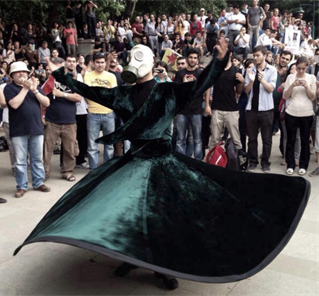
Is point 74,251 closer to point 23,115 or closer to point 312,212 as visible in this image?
point 23,115

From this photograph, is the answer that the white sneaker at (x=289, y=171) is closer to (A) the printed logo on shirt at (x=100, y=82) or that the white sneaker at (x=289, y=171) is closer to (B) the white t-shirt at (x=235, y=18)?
(A) the printed logo on shirt at (x=100, y=82)

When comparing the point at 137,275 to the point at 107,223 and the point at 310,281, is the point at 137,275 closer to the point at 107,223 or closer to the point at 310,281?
the point at 107,223

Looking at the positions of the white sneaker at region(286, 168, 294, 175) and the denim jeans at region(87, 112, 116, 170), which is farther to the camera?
the white sneaker at region(286, 168, 294, 175)

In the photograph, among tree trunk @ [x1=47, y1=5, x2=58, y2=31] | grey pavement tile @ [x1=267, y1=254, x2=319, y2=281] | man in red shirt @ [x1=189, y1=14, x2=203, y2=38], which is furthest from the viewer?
tree trunk @ [x1=47, y1=5, x2=58, y2=31]

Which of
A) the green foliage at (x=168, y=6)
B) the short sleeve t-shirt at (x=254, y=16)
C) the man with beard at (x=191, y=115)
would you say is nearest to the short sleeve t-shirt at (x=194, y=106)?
the man with beard at (x=191, y=115)

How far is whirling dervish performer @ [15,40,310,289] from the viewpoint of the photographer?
276cm

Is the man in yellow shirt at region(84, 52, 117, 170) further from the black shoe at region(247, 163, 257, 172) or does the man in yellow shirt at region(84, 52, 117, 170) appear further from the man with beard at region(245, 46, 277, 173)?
the black shoe at region(247, 163, 257, 172)

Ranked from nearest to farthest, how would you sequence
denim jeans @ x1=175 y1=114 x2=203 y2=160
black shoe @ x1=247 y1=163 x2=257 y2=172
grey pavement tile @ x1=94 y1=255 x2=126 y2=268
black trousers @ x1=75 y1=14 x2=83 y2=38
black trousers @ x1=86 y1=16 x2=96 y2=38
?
grey pavement tile @ x1=94 y1=255 x2=126 y2=268
denim jeans @ x1=175 y1=114 x2=203 y2=160
black shoe @ x1=247 y1=163 x2=257 y2=172
black trousers @ x1=86 y1=16 x2=96 y2=38
black trousers @ x1=75 y1=14 x2=83 y2=38

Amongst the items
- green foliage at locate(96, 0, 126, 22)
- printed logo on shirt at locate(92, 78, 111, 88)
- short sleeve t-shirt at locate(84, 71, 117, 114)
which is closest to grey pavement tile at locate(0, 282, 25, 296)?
short sleeve t-shirt at locate(84, 71, 117, 114)

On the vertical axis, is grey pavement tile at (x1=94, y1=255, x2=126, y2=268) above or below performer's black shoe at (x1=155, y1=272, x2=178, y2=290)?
below

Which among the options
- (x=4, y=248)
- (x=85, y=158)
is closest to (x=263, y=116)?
(x=85, y=158)

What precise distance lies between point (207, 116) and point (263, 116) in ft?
4.26

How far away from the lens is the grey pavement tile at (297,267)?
388 centimetres

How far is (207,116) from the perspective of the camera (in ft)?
27.0
